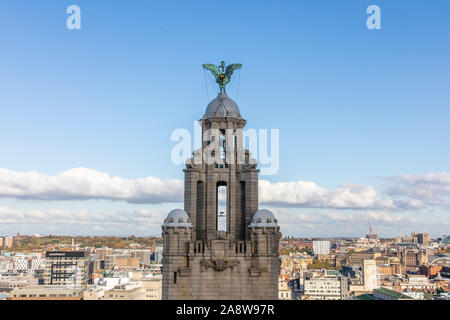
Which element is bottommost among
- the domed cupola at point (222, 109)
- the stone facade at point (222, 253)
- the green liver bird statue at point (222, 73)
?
the stone facade at point (222, 253)

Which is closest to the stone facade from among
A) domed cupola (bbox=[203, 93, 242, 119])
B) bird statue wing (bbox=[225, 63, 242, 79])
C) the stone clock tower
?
the stone clock tower

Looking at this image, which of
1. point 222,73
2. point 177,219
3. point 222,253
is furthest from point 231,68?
point 222,253

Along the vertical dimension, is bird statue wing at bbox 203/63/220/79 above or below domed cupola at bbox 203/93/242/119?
above

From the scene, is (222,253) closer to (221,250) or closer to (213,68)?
(221,250)

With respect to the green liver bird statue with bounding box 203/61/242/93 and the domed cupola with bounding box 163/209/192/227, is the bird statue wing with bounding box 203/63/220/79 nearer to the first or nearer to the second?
the green liver bird statue with bounding box 203/61/242/93

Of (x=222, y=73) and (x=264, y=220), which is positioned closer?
(x=264, y=220)

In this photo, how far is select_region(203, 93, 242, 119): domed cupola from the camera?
35844 millimetres

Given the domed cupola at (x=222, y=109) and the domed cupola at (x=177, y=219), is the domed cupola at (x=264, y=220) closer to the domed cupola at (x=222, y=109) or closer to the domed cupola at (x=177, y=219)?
the domed cupola at (x=177, y=219)

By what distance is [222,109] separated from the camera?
118 feet

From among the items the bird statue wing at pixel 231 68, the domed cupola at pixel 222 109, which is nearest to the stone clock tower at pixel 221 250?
the domed cupola at pixel 222 109

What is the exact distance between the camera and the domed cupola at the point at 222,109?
118ft

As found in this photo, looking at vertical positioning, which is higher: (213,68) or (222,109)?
(213,68)
